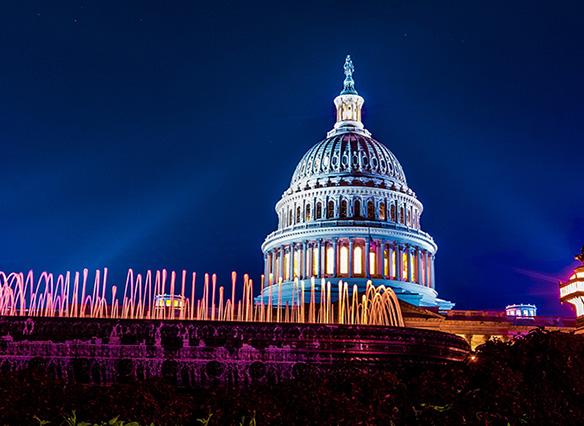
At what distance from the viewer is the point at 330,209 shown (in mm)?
91625

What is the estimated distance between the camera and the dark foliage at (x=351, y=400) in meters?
11.2

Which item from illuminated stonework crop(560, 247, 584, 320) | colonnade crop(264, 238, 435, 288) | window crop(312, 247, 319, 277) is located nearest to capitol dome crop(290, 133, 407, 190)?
colonnade crop(264, 238, 435, 288)

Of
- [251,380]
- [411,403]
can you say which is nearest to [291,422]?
[411,403]

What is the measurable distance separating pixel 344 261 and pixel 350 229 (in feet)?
12.7

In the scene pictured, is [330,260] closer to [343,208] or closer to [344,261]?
[344,261]

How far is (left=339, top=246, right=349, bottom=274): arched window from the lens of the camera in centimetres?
8617

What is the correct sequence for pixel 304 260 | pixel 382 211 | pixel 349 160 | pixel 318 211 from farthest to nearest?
pixel 349 160 → pixel 318 211 → pixel 382 211 → pixel 304 260

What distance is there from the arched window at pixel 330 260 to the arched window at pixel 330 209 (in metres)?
4.92

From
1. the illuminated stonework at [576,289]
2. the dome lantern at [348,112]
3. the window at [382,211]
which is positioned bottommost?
the illuminated stonework at [576,289]

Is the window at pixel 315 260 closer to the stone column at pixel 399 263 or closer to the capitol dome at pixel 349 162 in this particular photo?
the stone column at pixel 399 263

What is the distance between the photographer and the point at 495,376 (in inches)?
504

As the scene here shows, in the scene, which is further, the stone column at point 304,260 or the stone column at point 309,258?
the stone column at point 304,260

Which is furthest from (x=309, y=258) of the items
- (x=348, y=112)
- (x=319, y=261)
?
(x=348, y=112)

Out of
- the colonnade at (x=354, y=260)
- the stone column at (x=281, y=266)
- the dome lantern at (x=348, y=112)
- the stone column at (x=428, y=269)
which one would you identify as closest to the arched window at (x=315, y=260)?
the colonnade at (x=354, y=260)
